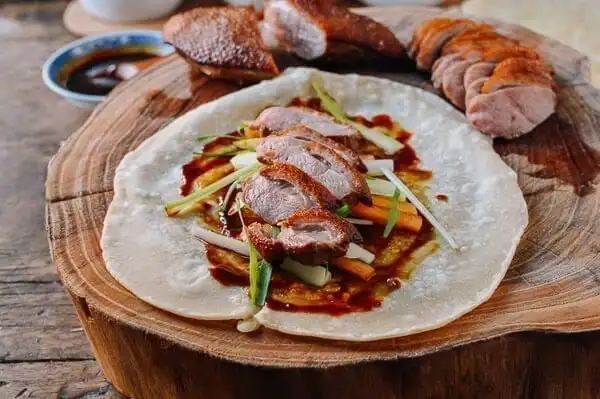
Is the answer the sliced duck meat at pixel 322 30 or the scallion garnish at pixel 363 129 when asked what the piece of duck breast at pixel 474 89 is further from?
the sliced duck meat at pixel 322 30

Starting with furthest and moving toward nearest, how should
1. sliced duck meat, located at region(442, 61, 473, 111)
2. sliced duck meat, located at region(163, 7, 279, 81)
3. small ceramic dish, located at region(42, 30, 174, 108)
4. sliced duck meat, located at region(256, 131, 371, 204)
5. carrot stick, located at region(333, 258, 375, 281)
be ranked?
small ceramic dish, located at region(42, 30, 174, 108), sliced duck meat, located at region(163, 7, 279, 81), sliced duck meat, located at region(442, 61, 473, 111), sliced duck meat, located at region(256, 131, 371, 204), carrot stick, located at region(333, 258, 375, 281)

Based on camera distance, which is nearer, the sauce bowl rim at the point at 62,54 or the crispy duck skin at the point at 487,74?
the crispy duck skin at the point at 487,74

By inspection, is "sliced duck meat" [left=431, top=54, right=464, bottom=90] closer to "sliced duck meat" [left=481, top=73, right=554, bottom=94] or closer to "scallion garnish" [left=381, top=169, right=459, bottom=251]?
"sliced duck meat" [left=481, top=73, right=554, bottom=94]

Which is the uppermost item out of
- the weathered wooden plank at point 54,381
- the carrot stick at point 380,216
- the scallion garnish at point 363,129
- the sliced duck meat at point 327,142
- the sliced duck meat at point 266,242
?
the sliced duck meat at point 327,142

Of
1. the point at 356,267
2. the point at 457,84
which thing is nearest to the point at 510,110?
the point at 457,84

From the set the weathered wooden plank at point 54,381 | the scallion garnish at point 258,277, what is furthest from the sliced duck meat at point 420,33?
the weathered wooden plank at point 54,381

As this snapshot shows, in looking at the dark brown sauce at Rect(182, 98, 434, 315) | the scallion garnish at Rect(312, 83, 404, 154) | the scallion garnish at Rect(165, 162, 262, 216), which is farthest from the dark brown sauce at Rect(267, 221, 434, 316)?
the scallion garnish at Rect(312, 83, 404, 154)

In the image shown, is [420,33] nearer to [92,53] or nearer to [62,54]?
[92,53]

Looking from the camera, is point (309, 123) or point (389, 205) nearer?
point (389, 205)
